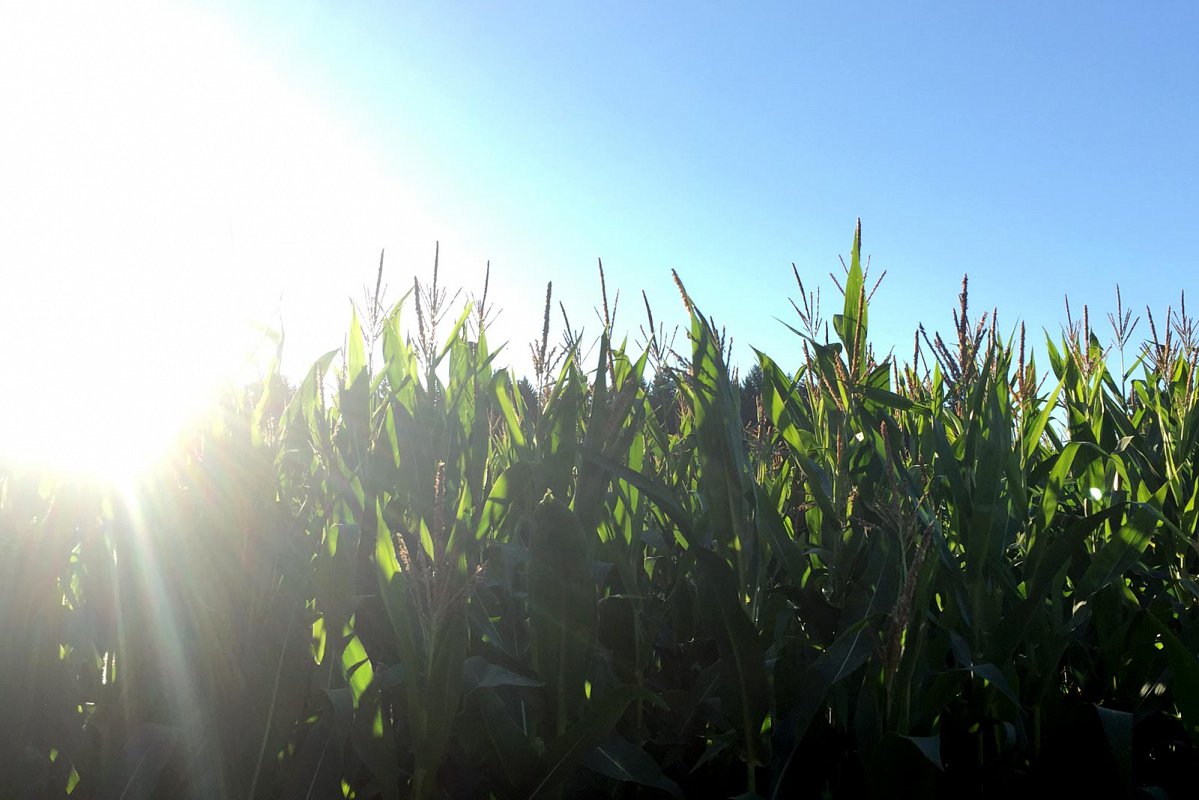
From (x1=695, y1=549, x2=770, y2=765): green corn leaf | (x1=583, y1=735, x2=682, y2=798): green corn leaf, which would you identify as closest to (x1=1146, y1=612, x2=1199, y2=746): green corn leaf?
(x1=695, y1=549, x2=770, y2=765): green corn leaf

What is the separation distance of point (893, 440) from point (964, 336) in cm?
30

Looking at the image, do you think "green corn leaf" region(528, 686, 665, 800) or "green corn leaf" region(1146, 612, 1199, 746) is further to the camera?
"green corn leaf" region(1146, 612, 1199, 746)

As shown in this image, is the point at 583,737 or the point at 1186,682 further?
the point at 1186,682

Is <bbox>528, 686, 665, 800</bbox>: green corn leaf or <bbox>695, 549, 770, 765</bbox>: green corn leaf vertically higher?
<bbox>695, 549, 770, 765</bbox>: green corn leaf

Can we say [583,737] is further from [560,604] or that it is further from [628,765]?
[560,604]

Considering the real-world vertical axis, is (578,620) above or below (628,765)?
above

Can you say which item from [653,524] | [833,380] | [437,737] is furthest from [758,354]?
[437,737]

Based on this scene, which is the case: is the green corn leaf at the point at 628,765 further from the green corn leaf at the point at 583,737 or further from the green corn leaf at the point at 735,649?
the green corn leaf at the point at 735,649

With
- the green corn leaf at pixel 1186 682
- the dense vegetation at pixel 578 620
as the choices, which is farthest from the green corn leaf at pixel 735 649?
the green corn leaf at pixel 1186 682

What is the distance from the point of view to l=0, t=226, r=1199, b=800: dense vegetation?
136cm

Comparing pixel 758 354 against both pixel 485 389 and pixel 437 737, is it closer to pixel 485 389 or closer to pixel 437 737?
pixel 485 389

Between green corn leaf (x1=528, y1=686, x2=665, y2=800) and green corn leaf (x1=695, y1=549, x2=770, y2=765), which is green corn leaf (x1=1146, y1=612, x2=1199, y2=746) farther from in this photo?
green corn leaf (x1=528, y1=686, x2=665, y2=800)

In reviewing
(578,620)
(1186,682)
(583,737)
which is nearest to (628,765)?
(583,737)

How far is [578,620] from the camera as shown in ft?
4.58
